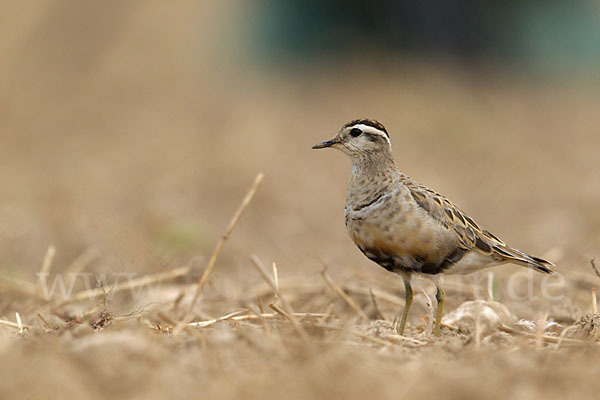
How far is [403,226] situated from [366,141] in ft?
2.29

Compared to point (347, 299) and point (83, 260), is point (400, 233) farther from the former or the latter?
point (83, 260)

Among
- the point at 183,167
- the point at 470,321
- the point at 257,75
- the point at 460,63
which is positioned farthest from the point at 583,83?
the point at 470,321

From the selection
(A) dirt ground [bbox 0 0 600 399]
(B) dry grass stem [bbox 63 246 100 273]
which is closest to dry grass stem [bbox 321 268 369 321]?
(A) dirt ground [bbox 0 0 600 399]

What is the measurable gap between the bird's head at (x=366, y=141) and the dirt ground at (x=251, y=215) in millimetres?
989

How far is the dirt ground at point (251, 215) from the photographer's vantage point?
Result: 3.23 meters

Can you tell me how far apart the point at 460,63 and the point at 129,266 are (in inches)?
564

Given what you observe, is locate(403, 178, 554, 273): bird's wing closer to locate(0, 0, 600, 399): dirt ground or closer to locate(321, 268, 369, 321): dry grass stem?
locate(0, 0, 600, 399): dirt ground

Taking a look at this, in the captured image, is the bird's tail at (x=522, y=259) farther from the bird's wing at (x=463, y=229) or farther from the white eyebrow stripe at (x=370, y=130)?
the white eyebrow stripe at (x=370, y=130)

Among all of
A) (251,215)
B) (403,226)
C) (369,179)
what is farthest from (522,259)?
(251,215)

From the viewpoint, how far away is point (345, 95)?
58.7ft

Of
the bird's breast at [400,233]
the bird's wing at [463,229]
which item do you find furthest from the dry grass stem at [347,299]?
the bird's wing at [463,229]

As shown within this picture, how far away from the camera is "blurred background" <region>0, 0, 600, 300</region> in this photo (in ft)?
28.1

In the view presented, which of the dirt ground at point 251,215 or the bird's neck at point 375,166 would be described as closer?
the dirt ground at point 251,215

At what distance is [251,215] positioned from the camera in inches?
394
